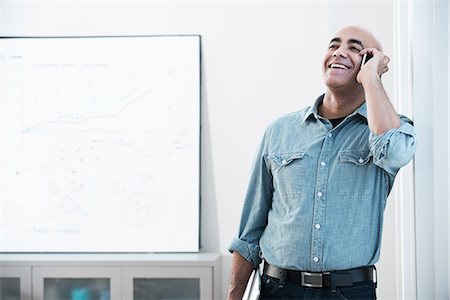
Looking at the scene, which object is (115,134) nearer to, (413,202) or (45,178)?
(45,178)

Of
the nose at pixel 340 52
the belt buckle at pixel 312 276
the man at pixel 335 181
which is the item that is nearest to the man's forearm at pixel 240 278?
the man at pixel 335 181

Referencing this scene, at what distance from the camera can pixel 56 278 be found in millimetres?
3348

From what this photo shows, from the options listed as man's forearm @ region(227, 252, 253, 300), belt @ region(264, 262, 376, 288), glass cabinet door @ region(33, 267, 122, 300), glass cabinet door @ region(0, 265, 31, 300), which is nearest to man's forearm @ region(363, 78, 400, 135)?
belt @ region(264, 262, 376, 288)

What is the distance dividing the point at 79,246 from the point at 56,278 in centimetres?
20

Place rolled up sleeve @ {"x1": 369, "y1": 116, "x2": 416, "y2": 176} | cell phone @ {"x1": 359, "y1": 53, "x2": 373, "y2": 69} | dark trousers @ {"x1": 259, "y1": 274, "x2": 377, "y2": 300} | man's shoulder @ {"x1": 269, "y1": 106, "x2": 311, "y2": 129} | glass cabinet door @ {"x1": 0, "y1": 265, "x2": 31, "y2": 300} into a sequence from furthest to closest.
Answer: glass cabinet door @ {"x1": 0, "y1": 265, "x2": 31, "y2": 300} < man's shoulder @ {"x1": 269, "y1": 106, "x2": 311, "y2": 129} < cell phone @ {"x1": 359, "y1": 53, "x2": 373, "y2": 69} < dark trousers @ {"x1": 259, "y1": 274, "x2": 377, "y2": 300} < rolled up sleeve @ {"x1": 369, "y1": 116, "x2": 416, "y2": 176}

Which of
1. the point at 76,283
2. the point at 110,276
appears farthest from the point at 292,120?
the point at 76,283

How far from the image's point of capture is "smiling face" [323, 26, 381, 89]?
6.17 feet

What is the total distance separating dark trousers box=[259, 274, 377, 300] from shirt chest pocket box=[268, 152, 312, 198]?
0.25m

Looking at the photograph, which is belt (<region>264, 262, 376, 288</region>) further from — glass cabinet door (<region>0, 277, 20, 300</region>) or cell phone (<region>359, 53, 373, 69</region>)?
glass cabinet door (<region>0, 277, 20, 300</region>)

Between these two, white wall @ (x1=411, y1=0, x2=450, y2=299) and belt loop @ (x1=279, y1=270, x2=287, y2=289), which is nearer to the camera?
belt loop @ (x1=279, y1=270, x2=287, y2=289)

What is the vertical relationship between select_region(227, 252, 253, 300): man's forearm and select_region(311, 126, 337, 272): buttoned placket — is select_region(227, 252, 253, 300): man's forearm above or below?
below

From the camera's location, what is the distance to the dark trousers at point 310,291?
5.86 ft

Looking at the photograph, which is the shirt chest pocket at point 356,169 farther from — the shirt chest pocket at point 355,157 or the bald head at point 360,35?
the bald head at point 360,35

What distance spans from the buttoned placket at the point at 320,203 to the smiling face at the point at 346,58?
0.14 metres
